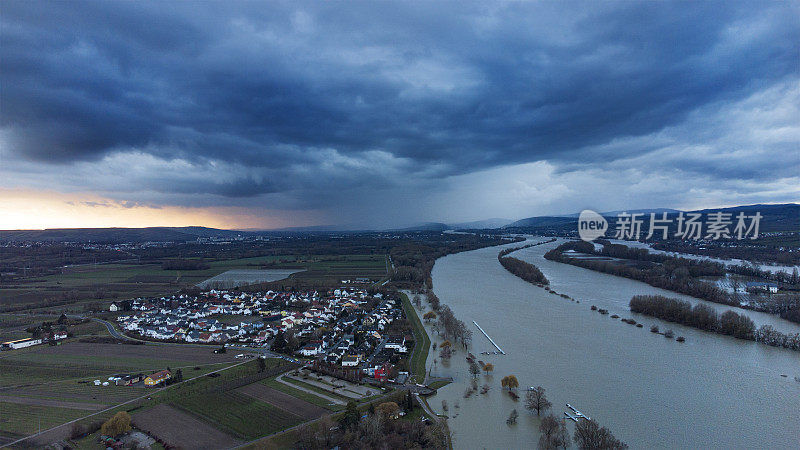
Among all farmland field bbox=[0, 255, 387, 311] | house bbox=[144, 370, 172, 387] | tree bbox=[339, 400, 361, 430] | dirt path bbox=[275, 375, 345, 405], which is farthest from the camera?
farmland field bbox=[0, 255, 387, 311]

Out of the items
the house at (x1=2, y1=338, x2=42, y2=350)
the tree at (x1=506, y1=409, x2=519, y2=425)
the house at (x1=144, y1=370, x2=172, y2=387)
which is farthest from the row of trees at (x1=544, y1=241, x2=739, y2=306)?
the house at (x1=2, y1=338, x2=42, y2=350)

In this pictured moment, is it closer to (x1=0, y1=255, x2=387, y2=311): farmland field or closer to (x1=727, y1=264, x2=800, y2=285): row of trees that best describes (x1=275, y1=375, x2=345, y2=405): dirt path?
(x1=0, y1=255, x2=387, y2=311): farmland field

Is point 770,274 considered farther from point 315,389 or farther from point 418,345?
point 315,389

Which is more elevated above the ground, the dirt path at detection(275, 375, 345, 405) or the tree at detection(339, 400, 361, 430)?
the tree at detection(339, 400, 361, 430)

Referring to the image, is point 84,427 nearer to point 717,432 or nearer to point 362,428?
point 362,428

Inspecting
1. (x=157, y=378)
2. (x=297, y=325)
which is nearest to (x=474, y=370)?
(x=297, y=325)

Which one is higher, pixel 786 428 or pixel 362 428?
pixel 362 428

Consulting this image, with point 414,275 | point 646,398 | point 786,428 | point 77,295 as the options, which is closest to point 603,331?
point 646,398
